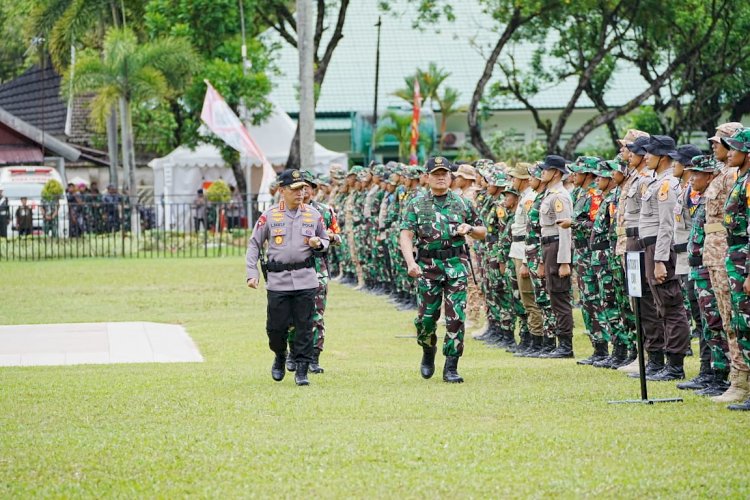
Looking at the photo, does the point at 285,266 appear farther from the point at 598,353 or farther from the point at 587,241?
the point at 598,353

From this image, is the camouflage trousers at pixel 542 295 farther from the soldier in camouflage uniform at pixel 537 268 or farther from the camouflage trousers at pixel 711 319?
the camouflage trousers at pixel 711 319

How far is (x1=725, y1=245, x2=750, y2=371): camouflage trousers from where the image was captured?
1009 cm

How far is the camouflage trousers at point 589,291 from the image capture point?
13.7m

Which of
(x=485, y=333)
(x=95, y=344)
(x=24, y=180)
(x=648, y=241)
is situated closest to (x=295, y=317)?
(x=648, y=241)

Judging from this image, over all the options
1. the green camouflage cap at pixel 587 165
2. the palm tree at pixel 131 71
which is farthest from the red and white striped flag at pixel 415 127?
the green camouflage cap at pixel 587 165

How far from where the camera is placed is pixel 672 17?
35.8 metres

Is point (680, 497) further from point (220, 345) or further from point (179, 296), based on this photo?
point (179, 296)

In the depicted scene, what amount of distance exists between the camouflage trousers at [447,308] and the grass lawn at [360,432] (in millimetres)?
408

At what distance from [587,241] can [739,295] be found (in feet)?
12.4

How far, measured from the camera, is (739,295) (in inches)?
398

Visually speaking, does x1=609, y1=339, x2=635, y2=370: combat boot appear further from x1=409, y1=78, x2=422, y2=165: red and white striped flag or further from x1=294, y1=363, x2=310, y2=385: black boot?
x1=409, y1=78, x2=422, y2=165: red and white striped flag

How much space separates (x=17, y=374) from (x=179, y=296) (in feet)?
33.6

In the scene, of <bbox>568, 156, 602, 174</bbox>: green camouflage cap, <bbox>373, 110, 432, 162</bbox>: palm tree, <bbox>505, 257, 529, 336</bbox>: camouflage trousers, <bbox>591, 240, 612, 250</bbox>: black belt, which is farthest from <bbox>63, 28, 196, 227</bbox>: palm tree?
<bbox>591, 240, 612, 250</bbox>: black belt

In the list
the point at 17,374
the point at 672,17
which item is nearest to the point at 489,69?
the point at 672,17
